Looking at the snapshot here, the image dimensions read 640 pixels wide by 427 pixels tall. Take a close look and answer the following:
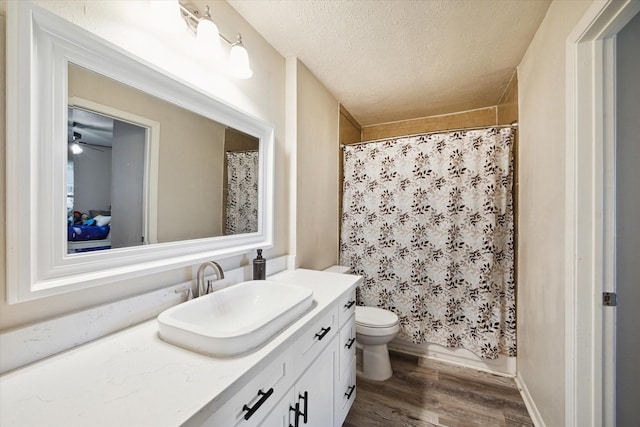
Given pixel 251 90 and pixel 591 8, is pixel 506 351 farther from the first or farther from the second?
pixel 251 90

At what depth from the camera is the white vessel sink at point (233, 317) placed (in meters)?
0.72

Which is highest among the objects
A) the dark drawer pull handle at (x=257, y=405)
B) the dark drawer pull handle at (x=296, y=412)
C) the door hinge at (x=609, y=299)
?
the door hinge at (x=609, y=299)

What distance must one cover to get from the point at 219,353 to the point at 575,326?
137 cm

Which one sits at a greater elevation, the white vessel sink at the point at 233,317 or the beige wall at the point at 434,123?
the beige wall at the point at 434,123

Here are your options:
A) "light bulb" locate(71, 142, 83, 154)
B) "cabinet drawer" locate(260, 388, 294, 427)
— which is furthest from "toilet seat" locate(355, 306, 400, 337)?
"light bulb" locate(71, 142, 83, 154)

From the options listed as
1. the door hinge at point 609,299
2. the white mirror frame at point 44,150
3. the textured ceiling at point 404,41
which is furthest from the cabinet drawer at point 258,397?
the textured ceiling at point 404,41

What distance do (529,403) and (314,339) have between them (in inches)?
63.1

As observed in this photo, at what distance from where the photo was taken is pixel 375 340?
1855 millimetres

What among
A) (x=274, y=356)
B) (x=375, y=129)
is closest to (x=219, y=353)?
(x=274, y=356)

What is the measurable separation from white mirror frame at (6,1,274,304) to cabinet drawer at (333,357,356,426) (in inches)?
43.7

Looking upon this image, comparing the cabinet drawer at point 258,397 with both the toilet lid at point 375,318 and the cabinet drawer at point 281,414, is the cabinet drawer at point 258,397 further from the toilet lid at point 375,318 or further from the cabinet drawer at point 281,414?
the toilet lid at point 375,318

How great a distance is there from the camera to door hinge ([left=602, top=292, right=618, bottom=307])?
977mm

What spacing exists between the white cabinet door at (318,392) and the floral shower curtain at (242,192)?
2.52 ft

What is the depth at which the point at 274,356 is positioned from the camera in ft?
2.59
